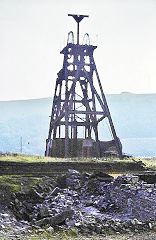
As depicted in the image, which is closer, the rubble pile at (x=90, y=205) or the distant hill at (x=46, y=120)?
the rubble pile at (x=90, y=205)

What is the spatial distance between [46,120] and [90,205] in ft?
488

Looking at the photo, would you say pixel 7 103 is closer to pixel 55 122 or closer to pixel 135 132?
pixel 135 132

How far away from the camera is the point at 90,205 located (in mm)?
13516

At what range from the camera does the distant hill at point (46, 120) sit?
14125cm

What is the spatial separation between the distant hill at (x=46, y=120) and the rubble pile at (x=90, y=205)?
11693 cm

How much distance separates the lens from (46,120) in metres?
162

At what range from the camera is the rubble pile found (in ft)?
35.8

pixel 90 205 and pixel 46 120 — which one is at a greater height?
pixel 46 120

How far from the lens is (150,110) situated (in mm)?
156875

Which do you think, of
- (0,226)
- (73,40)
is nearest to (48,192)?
(0,226)

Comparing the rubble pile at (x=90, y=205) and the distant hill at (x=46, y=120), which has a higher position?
the distant hill at (x=46, y=120)

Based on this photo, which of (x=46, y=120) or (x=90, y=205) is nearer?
(x=90, y=205)

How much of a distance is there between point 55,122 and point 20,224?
20627 millimetres

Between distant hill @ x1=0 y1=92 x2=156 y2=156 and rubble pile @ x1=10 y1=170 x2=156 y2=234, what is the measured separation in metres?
117
